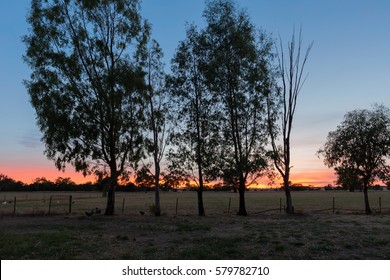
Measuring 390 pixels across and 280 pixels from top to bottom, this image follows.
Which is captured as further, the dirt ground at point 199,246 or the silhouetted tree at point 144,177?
the silhouetted tree at point 144,177

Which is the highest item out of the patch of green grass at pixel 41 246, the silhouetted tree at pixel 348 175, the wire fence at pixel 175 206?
the silhouetted tree at pixel 348 175

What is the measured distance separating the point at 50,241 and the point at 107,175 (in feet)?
57.1

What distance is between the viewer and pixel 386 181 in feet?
126

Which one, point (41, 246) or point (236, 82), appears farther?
point (236, 82)

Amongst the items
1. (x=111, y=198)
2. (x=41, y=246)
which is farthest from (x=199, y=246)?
(x=111, y=198)

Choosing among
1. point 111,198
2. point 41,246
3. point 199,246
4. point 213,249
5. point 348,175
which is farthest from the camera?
point 348,175

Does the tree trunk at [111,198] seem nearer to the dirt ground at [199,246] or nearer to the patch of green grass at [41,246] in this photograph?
the dirt ground at [199,246]

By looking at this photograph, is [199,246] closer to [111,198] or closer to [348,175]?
[111,198]

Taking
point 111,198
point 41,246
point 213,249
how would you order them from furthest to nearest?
point 111,198 → point 41,246 → point 213,249

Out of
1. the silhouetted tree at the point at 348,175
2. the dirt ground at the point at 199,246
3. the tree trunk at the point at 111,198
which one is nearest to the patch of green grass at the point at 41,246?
the dirt ground at the point at 199,246

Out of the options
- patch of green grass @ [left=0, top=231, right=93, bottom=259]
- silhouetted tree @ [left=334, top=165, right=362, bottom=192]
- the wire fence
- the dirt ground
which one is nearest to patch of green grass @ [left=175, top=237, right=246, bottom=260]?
the dirt ground

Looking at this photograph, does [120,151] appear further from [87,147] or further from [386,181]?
[386,181]

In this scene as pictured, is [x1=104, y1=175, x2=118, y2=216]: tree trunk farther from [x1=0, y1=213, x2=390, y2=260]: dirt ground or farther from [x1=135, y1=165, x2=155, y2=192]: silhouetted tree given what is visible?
[x1=0, y1=213, x2=390, y2=260]: dirt ground

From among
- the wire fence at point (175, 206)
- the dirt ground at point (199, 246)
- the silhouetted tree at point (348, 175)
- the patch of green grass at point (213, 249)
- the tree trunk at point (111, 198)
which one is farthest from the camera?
the silhouetted tree at point (348, 175)
